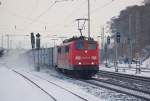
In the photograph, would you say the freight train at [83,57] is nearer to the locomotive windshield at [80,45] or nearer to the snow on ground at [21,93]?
the locomotive windshield at [80,45]

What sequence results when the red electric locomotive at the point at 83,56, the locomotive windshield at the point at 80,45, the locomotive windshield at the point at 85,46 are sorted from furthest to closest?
the locomotive windshield at the point at 85,46 < the locomotive windshield at the point at 80,45 < the red electric locomotive at the point at 83,56

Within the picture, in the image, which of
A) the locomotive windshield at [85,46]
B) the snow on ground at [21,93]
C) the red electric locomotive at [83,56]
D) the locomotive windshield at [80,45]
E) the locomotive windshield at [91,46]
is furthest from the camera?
the locomotive windshield at [91,46]

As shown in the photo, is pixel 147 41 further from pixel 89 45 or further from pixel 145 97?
Answer: pixel 145 97

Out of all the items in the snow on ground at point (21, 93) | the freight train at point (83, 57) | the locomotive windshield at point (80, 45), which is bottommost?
the snow on ground at point (21, 93)

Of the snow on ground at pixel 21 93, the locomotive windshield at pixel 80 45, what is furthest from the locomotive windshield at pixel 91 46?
the snow on ground at pixel 21 93

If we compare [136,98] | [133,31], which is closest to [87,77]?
[136,98]

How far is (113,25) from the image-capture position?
416 feet

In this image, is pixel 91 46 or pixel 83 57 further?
pixel 91 46

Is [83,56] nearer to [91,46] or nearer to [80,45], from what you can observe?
[80,45]

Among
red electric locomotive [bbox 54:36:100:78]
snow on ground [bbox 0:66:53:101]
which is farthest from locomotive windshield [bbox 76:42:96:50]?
snow on ground [bbox 0:66:53:101]

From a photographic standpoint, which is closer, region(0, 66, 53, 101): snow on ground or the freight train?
region(0, 66, 53, 101): snow on ground

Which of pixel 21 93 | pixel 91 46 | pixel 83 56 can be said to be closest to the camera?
pixel 21 93

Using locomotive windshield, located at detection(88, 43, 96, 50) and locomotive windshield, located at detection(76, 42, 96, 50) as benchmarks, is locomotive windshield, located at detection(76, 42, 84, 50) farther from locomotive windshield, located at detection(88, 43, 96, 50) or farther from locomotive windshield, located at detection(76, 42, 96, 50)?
locomotive windshield, located at detection(88, 43, 96, 50)

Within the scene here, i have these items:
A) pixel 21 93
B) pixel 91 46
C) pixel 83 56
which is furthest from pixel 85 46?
pixel 21 93
